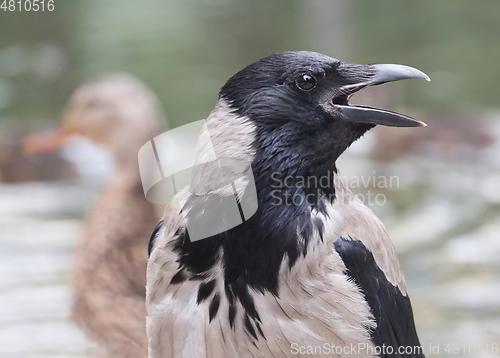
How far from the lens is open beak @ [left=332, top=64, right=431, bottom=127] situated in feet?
7.60

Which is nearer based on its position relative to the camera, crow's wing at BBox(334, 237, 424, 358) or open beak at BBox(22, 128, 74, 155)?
crow's wing at BBox(334, 237, 424, 358)

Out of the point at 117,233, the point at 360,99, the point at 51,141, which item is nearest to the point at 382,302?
the point at 117,233

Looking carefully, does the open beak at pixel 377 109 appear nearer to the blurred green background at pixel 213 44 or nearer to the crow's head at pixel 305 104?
the crow's head at pixel 305 104

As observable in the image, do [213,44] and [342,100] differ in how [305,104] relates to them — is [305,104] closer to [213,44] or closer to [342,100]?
[342,100]

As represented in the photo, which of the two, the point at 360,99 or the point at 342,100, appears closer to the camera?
the point at 342,100

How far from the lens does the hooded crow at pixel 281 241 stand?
2.30 meters

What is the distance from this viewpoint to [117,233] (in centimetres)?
395

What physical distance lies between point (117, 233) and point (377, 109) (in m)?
2.12

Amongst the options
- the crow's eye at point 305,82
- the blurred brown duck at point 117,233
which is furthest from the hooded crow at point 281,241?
the blurred brown duck at point 117,233

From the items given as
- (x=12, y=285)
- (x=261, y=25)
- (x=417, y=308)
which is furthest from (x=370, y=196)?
(x=261, y=25)

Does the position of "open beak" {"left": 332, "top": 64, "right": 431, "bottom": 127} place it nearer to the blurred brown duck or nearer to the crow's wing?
the crow's wing

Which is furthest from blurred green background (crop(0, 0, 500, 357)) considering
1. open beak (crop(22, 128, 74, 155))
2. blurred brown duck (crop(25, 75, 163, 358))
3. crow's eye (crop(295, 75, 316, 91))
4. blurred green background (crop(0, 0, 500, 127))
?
crow's eye (crop(295, 75, 316, 91))

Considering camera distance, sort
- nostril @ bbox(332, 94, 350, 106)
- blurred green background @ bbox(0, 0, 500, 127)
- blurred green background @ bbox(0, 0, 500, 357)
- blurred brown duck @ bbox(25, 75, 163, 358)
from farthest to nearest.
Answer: blurred green background @ bbox(0, 0, 500, 127) → blurred green background @ bbox(0, 0, 500, 357) → blurred brown duck @ bbox(25, 75, 163, 358) → nostril @ bbox(332, 94, 350, 106)

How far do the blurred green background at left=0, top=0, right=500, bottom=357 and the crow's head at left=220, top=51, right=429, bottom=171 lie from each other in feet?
7.71
